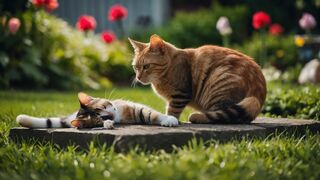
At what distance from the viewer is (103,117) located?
5.88 metres

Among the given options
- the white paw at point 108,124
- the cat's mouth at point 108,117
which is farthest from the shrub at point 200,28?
the white paw at point 108,124

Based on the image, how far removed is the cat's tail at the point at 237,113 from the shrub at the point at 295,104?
166cm

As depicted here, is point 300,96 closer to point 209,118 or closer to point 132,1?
point 209,118

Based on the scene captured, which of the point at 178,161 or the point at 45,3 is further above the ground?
Result: the point at 45,3

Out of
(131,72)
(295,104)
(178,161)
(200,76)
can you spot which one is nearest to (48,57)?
(131,72)

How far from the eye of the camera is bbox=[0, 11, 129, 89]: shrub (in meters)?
11.9

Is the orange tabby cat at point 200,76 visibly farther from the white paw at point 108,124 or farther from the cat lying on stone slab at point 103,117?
the white paw at point 108,124

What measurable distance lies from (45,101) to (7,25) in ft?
7.68

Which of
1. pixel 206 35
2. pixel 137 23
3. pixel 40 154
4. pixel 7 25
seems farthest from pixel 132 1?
pixel 40 154

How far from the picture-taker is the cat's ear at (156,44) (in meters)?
6.42

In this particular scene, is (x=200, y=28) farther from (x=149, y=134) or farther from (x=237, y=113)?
(x=149, y=134)

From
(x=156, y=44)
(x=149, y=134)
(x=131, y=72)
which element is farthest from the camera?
(x=131, y=72)

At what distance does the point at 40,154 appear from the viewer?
5.26 m

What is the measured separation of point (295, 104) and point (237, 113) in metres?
2.24
